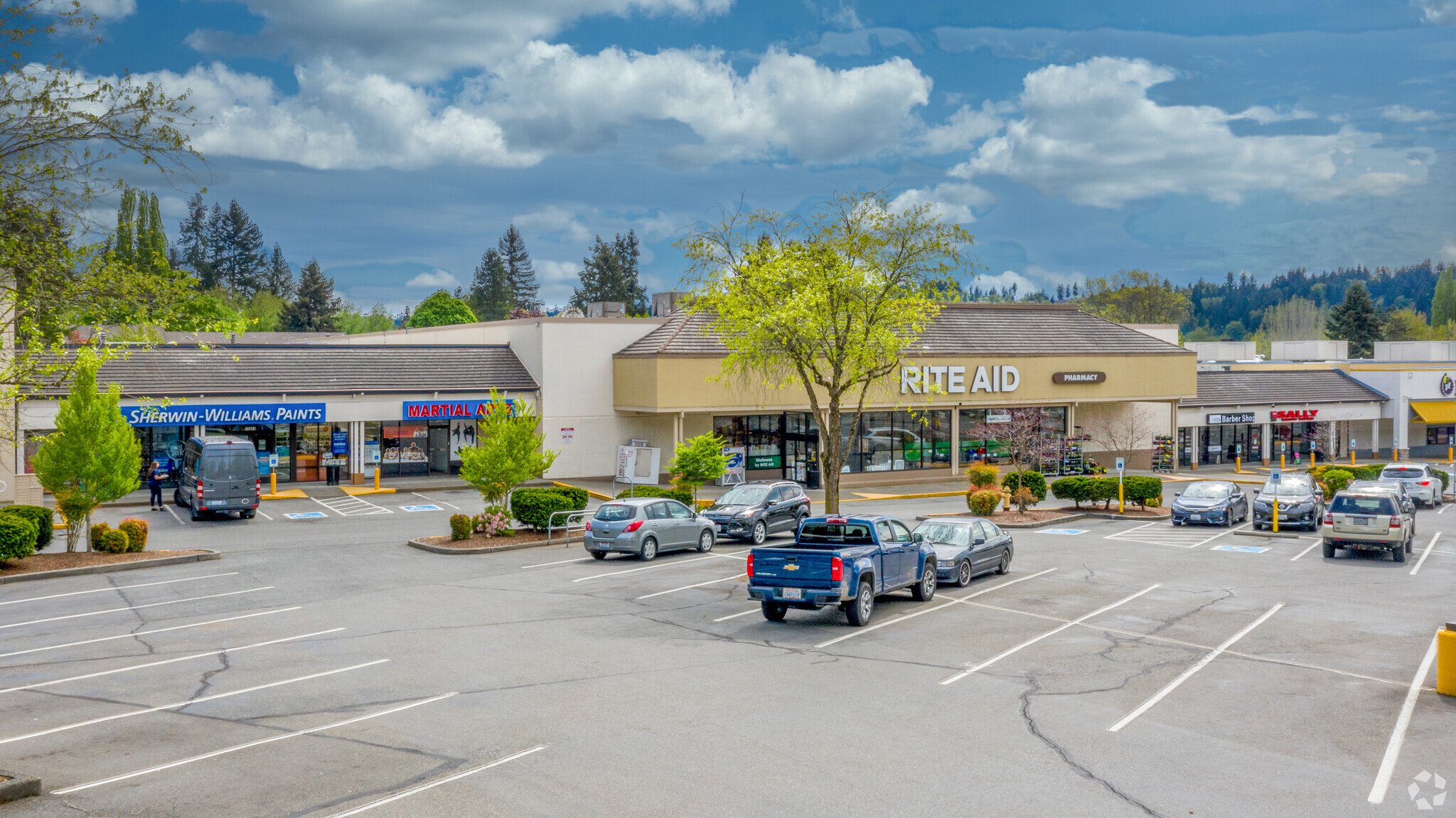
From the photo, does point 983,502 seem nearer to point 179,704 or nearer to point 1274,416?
point 179,704

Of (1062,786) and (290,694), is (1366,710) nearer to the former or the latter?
(1062,786)

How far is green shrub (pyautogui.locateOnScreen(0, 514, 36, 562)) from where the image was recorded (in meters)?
22.8

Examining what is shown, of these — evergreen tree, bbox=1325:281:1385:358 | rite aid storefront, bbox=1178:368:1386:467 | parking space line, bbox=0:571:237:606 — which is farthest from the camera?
evergreen tree, bbox=1325:281:1385:358

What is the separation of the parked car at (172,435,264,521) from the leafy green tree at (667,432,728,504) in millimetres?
13224

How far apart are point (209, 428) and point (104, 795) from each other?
3573 cm

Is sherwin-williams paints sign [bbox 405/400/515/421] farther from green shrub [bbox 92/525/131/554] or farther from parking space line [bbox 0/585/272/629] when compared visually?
parking space line [bbox 0/585/272/629]

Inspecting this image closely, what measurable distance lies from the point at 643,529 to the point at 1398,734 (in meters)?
17.1

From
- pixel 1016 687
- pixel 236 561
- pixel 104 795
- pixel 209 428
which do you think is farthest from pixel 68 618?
pixel 209 428

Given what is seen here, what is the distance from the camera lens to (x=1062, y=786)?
9945 millimetres

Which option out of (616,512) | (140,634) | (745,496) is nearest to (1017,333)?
(745,496)

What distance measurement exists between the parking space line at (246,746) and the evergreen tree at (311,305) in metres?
98.8

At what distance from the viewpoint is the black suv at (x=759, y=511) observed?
97.0 ft

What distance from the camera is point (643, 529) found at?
26047 mm

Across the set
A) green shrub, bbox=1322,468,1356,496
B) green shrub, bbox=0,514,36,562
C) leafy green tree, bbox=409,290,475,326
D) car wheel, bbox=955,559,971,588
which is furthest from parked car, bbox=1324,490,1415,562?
leafy green tree, bbox=409,290,475,326
